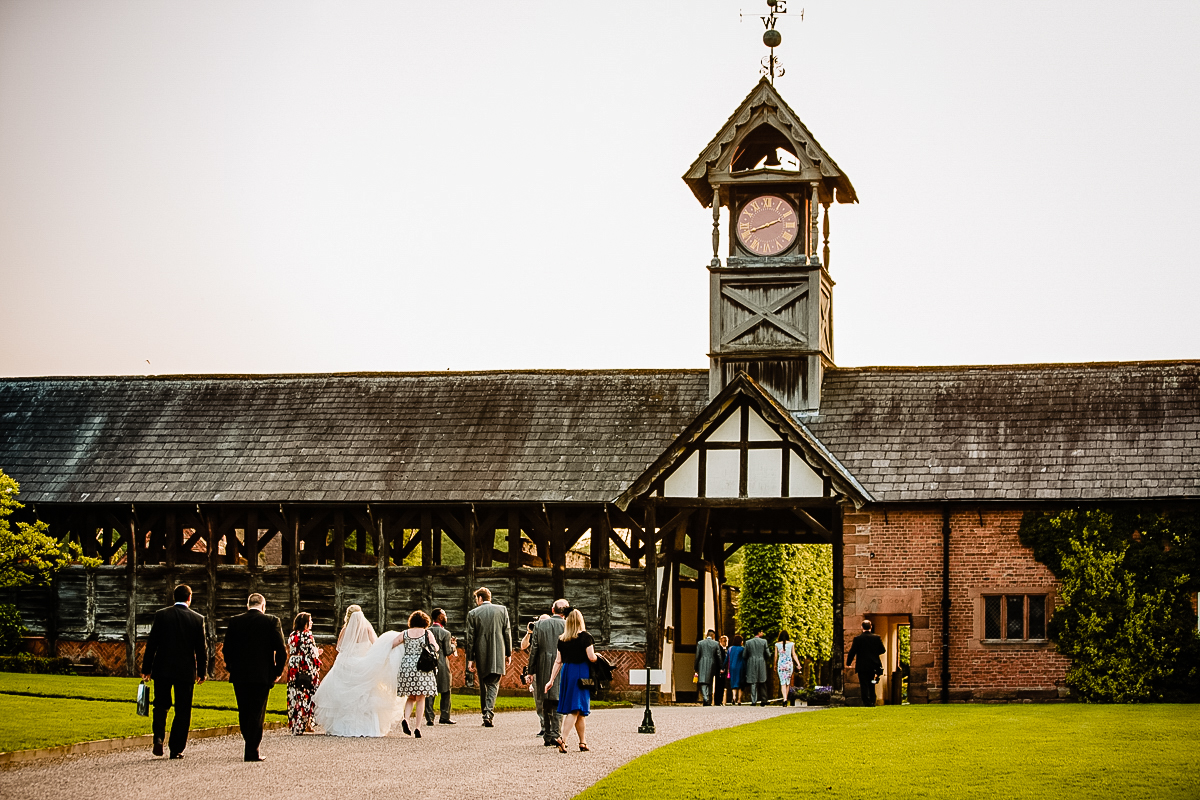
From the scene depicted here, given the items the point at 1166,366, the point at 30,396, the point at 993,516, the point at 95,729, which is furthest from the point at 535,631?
the point at 30,396

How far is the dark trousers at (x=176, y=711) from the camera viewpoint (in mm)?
14625

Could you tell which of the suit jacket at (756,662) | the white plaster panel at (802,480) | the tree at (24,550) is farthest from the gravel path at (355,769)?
the tree at (24,550)

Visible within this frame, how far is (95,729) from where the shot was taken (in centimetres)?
1595

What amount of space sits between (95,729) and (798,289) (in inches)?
688

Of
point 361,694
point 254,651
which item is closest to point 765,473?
point 361,694

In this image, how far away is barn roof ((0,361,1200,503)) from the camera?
26.7m

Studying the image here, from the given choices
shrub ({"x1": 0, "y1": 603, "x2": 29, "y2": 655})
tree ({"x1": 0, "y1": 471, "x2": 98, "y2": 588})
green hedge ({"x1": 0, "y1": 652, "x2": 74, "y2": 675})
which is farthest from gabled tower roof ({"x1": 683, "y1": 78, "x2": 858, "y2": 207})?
shrub ({"x1": 0, "y1": 603, "x2": 29, "y2": 655})

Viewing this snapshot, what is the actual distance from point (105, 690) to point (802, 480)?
12.5 meters

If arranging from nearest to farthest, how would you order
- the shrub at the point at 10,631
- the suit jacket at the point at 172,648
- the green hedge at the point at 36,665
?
the suit jacket at the point at 172,648, the green hedge at the point at 36,665, the shrub at the point at 10,631

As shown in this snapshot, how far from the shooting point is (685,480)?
27188 mm

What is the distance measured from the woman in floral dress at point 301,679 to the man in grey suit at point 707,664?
10761 mm

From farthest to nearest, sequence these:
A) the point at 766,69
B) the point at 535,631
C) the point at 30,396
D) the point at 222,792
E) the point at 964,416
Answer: the point at 30,396, the point at 766,69, the point at 964,416, the point at 535,631, the point at 222,792

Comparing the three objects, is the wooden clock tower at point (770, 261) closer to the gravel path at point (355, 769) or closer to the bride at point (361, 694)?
the gravel path at point (355, 769)

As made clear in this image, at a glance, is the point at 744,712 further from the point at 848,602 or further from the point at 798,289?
the point at 798,289
